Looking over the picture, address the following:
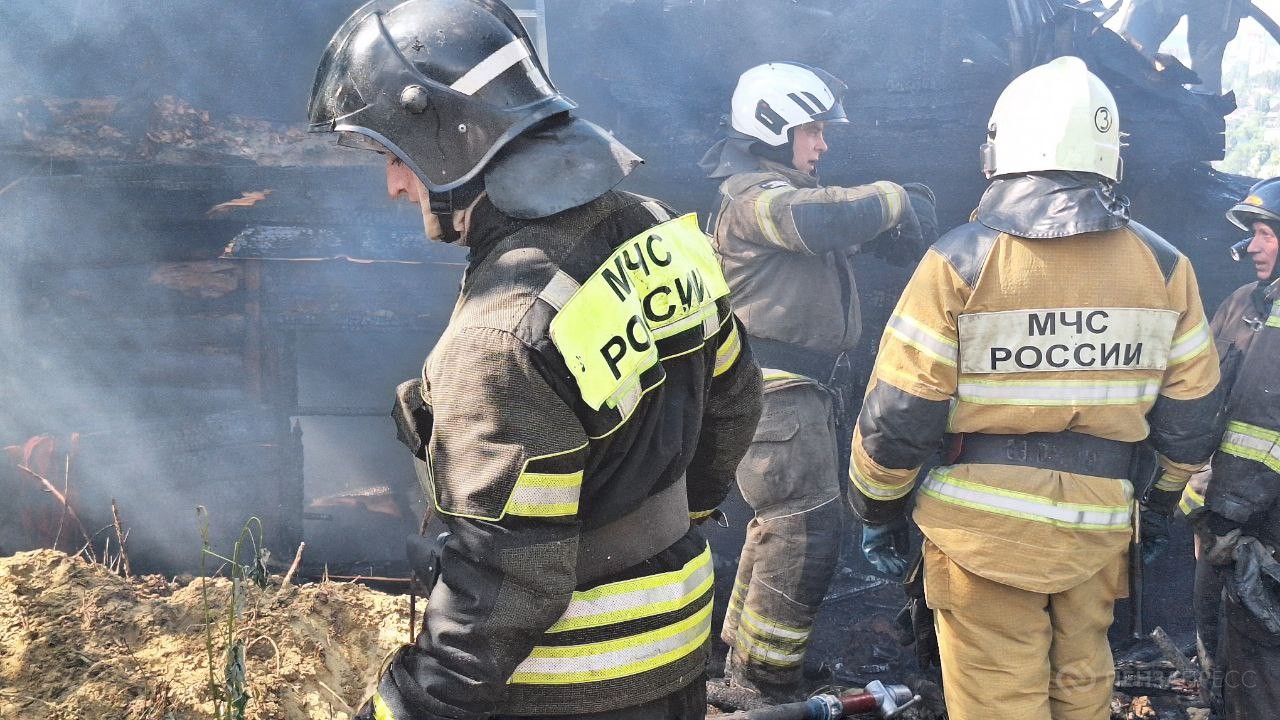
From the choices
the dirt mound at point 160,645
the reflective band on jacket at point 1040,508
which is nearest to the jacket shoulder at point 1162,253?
the reflective band on jacket at point 1040,508

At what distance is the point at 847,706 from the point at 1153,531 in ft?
4.39

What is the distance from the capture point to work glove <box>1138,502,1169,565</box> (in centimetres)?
353

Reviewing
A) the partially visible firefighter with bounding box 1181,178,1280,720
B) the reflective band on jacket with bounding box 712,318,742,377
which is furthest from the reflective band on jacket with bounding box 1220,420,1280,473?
the reflective band on jacket with bounding box 712,318,742,377

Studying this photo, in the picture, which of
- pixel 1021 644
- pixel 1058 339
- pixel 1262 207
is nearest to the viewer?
pixel 1058 339

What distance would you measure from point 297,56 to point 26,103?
1.76m

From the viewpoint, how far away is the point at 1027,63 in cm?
669

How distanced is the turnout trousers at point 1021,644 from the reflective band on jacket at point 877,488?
22cm

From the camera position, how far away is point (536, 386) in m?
1.61

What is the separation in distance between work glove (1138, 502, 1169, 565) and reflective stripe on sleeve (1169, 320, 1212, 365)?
0.74 metres

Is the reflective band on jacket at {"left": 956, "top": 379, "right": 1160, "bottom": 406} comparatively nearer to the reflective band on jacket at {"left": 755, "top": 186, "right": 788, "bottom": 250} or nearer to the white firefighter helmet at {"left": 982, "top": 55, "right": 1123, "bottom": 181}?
the white firefighter helmet at {"left": 982, "top": 55, "right": 1123, "bottom": 181}

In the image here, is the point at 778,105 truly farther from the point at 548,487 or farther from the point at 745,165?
the point at 548,487

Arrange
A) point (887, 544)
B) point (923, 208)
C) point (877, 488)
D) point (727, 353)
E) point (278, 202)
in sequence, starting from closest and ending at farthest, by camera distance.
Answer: point (727, 353)
point (877, 488)
point (887, 544)
point (923, 208)
point (278, 202)

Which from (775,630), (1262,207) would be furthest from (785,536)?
(1262,207)

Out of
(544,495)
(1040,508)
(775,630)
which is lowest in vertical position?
(775,630)
